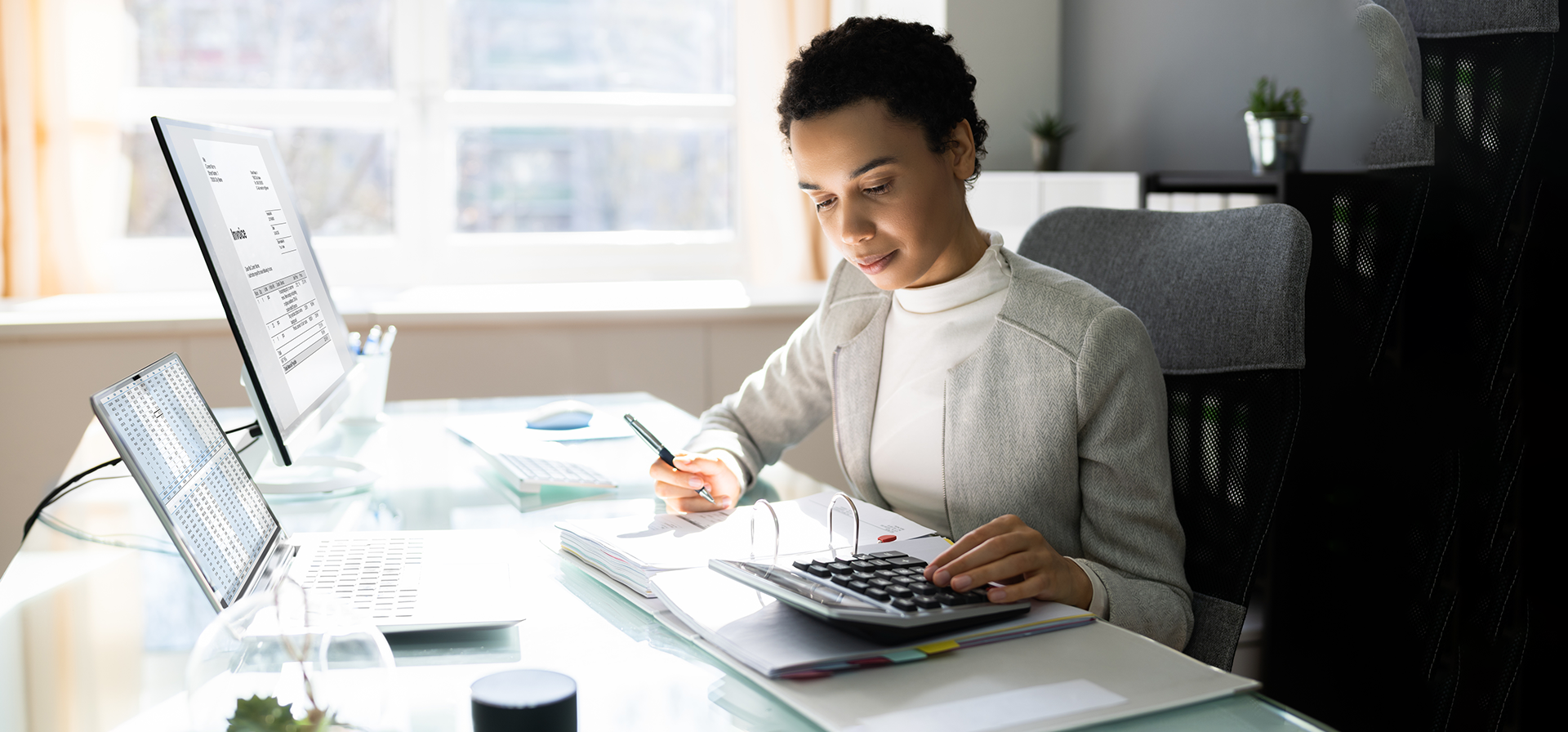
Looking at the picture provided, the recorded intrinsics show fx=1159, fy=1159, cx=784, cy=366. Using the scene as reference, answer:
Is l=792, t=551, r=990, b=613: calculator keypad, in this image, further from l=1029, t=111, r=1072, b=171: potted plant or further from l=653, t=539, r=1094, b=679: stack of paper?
l=1029, t=111, r=1072, b=171: potted plant

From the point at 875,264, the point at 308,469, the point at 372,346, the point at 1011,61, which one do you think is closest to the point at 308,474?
the point at 308,469

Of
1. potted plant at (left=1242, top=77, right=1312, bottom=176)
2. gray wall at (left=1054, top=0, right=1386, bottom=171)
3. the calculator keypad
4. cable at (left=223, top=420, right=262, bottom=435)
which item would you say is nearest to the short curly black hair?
the calculator keypad

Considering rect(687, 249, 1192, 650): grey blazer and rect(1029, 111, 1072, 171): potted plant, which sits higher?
rect(1029, 111, 1072, 171): potted plant

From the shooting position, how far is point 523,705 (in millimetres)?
571

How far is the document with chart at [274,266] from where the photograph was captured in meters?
1.08

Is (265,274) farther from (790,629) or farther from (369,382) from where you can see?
(790,629)

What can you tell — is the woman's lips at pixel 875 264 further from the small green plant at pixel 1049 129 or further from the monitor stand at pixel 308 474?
the small green plant at pixel 1049 129

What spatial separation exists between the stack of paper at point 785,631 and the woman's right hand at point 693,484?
28 centimetres

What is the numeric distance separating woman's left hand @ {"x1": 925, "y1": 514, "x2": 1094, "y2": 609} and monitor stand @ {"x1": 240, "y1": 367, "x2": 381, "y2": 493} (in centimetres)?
71

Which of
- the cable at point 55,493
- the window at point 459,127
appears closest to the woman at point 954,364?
the cable at point 55,493

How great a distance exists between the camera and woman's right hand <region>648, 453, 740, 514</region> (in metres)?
1.14

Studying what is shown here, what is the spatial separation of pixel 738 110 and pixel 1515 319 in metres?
2.66

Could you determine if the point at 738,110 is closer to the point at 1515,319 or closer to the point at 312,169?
the point at 312,169

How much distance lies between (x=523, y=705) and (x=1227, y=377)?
746mm
